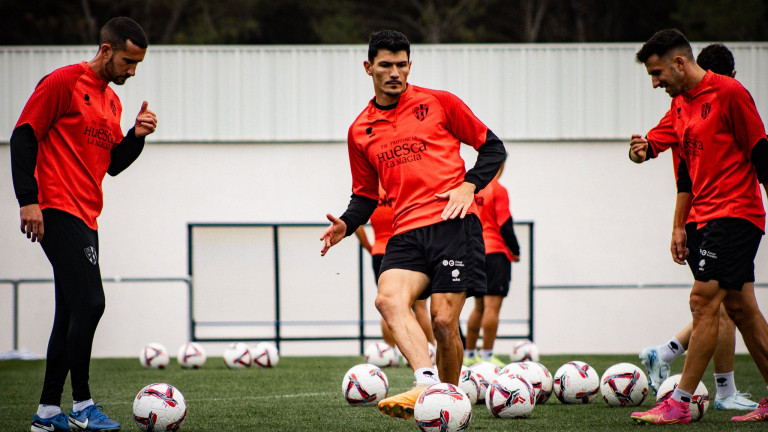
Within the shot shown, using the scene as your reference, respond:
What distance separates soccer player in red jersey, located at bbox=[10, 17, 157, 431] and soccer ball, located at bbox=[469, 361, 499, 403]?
2861 millimetres

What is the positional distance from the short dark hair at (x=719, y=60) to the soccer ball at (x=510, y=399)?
2694mm

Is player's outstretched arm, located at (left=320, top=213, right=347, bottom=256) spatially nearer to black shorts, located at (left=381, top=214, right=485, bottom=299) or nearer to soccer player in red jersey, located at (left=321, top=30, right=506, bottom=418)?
soccer player in red jersey, located at (left=321, top=30, right=506, bottom=418)

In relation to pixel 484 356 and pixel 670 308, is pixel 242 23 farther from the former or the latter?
pixel 484 356

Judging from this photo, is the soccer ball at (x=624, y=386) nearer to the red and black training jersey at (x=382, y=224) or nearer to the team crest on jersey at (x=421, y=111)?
the team crest on jersey at (x=421, y=111)

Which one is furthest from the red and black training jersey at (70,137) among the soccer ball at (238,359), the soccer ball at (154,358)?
the soccer ball at (154,358)

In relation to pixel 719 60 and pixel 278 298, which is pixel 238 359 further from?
pixel 719 60

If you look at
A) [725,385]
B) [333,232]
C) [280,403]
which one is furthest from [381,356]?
[333,232]

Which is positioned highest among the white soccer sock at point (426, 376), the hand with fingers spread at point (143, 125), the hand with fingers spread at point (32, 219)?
the hand with fingers spread at point (143, 125)

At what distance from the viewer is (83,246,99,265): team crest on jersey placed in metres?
5.54

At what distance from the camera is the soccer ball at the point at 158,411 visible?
5527mm

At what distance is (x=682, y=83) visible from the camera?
584cm

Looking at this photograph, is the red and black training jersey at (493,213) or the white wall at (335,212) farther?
the white wall at (335,212)

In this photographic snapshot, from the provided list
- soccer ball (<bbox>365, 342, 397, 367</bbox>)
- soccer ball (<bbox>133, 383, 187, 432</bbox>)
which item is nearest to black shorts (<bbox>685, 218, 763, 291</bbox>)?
soccer ball (<bbox>133, 383, 187, 432</bbox>)

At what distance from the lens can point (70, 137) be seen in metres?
5.70
